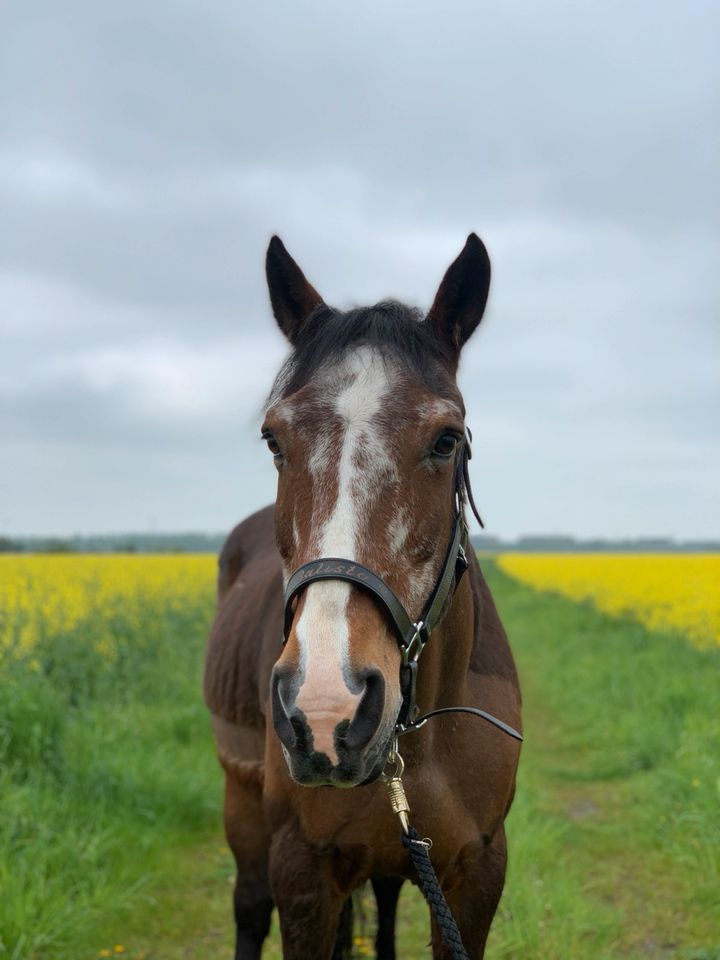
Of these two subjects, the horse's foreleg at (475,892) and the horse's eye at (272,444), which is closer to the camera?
the horse's eye at (272,444)

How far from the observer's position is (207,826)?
5590 mm

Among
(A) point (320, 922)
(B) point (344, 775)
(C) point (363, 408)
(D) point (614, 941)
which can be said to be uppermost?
(C) point (363, 408)

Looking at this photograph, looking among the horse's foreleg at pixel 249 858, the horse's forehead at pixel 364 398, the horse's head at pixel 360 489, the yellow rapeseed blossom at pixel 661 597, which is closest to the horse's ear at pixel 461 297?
the horse's head at pixel 360 489

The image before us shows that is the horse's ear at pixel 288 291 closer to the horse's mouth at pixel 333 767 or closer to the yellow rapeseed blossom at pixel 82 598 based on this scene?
the horse's mouth at pixel 333 767

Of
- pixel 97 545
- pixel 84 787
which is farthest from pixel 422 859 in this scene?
pixel 97 545

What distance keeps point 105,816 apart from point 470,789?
3.15m

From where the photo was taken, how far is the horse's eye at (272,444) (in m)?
2.29

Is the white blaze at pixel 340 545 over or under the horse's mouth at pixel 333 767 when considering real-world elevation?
over

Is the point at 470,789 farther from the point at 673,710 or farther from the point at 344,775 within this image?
the point at 673,710

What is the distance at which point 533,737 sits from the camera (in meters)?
7.97

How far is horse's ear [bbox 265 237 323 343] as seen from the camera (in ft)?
8.74

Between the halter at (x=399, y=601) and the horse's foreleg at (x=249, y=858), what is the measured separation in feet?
5.40

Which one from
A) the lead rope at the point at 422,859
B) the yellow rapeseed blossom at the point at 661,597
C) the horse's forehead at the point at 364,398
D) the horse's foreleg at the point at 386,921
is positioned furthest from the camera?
the yellow rapeseed blossom at the point at 661,597

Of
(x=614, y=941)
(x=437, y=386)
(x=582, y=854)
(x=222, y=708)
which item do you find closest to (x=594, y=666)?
(x=582, y=854)
